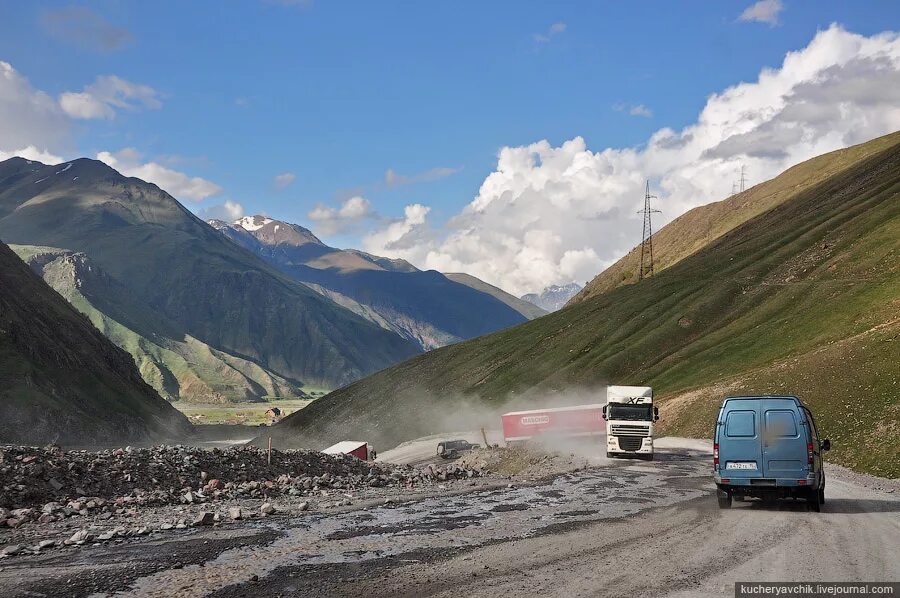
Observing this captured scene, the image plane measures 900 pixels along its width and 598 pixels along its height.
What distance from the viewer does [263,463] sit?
4250cm

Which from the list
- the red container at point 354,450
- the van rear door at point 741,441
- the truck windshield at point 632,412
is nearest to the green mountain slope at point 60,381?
the red container at point 354,450

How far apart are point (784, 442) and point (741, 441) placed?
132cm

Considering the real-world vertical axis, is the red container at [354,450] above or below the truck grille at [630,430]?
below

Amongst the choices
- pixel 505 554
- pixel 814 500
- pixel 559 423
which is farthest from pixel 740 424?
pixel 559 423

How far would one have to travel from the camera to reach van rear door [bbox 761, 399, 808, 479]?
22.7 m

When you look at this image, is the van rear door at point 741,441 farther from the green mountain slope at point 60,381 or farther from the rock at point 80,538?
the green mountain slope at point 60,381

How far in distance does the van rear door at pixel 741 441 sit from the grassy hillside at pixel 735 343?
17.9 metres

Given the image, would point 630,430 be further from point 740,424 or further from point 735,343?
point 735,343

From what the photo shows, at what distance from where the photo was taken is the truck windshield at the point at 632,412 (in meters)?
46.9

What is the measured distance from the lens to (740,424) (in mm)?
23625

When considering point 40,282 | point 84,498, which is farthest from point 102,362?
point 84,498

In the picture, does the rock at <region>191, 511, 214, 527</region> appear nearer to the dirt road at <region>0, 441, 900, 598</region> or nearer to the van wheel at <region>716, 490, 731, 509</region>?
the dirt road at <region>0, 441, 900, 598</region>

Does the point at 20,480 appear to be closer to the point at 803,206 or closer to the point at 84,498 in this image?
the point at 84,498

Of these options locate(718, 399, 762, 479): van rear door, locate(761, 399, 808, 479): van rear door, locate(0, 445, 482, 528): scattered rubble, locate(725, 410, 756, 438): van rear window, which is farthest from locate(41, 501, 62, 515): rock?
locate(761, 399, 808, 479): van rear door
